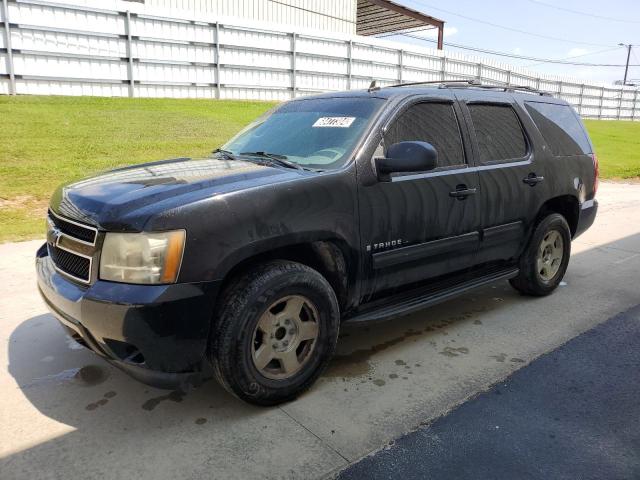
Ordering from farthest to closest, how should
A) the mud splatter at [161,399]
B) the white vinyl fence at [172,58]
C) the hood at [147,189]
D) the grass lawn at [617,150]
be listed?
the grass lawn at [617,150]
the white vinyl fence at [172,58]
the mud splatter at [161,399]
the hood at [147,189]

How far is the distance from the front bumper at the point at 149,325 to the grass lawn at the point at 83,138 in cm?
467

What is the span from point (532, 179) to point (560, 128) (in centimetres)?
87

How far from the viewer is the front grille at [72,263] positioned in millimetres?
2672

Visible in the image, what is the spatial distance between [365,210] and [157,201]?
1226 mm

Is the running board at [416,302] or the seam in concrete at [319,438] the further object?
the running board at [416,302]

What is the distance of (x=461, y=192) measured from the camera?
12.2 feet

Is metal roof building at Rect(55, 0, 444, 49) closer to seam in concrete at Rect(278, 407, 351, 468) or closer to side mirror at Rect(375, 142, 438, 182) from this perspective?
side mirror at Rect(375, 142, 438, 182)

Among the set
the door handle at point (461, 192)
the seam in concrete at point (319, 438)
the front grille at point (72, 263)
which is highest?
the door handle at point (461, 192)

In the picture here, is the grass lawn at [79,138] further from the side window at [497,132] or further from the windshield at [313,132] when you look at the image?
the side window at [497,132]

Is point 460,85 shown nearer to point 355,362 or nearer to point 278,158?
point 278,158

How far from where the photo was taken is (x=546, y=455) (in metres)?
2.56

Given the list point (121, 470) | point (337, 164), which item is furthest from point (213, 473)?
point (337, 164)

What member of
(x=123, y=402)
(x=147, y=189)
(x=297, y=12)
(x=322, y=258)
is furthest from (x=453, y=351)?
(x=297, y=12)

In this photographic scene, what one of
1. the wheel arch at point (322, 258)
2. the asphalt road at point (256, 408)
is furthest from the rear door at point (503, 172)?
the wheel arch at point (322, 258)
